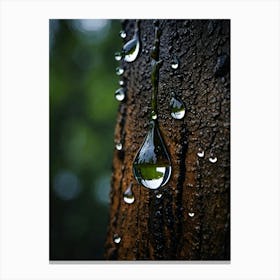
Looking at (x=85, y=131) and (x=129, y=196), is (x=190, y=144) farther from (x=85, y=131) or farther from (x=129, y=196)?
(x=85, y=131)

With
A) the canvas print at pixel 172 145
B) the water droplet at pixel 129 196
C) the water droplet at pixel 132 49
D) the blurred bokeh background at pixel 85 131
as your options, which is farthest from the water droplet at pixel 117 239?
the blurred bokeh background at pixel 85 131

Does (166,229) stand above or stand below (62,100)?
below

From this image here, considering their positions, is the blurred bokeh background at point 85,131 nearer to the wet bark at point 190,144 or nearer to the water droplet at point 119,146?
the water droplet at point 119,146

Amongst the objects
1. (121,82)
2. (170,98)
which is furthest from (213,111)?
(121,82)

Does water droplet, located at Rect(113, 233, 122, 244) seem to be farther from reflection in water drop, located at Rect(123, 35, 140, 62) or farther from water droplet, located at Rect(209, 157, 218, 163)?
reflection in water drop, located at Rect(123, 35, 140, 62)

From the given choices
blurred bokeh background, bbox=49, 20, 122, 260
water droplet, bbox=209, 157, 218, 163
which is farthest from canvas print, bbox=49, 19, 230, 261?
blurred bokeh background, bbox=49, 20, 122, 260
